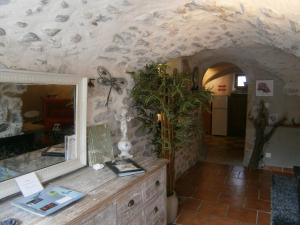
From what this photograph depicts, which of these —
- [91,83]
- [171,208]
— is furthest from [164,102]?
[171,208]

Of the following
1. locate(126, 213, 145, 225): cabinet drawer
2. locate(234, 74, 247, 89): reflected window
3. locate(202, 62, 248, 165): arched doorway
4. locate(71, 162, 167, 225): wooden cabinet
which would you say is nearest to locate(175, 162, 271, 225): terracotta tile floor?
locate(71, 162, 167, 225): wooden cabinet

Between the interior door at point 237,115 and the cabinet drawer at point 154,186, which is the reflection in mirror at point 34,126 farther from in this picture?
the interior door at point 237,115

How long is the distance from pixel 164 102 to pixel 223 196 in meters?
1.83

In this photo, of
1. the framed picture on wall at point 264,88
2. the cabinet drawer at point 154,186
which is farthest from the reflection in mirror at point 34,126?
the framed picture on wall at point 264,88

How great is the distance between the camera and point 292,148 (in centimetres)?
479

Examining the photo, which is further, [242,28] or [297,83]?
[297,83]

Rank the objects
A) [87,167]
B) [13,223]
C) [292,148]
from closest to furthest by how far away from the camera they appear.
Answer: [13,223] < [87,167] < [292,148]

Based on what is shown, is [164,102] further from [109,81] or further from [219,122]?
[219,122]

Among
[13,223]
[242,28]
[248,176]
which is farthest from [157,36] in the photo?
[248,176]

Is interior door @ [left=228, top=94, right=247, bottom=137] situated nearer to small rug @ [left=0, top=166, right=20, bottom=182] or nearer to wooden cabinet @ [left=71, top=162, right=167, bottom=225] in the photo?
wooden cabinet @ [left=71, top=162, right=167, bottom=225]

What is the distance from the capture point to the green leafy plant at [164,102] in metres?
2.64

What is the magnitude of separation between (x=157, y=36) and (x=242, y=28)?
77 cm

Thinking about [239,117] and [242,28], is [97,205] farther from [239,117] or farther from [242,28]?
[239,117]

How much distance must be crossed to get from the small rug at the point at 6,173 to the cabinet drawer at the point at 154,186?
0.99m
